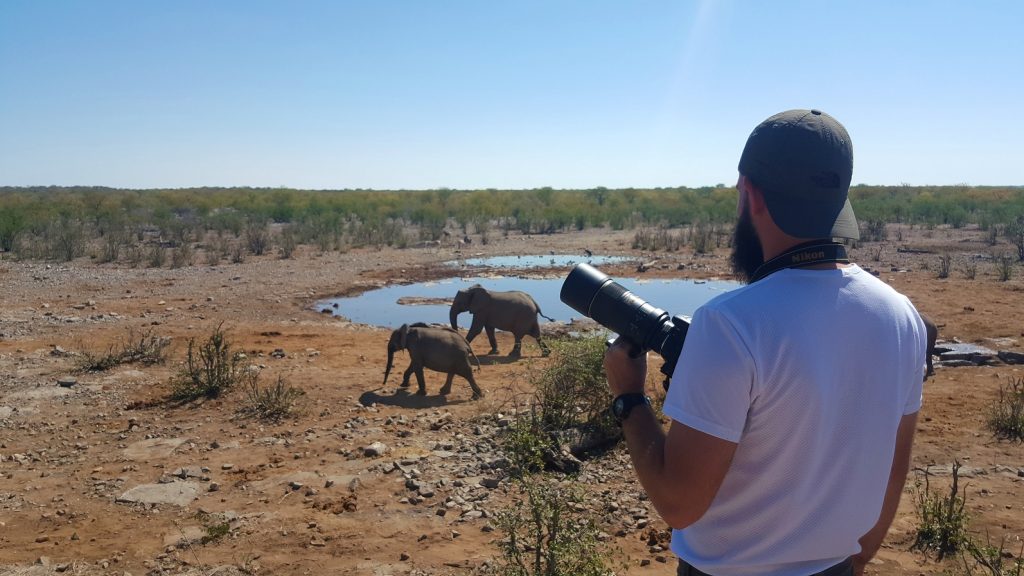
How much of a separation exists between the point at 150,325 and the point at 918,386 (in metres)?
13.6

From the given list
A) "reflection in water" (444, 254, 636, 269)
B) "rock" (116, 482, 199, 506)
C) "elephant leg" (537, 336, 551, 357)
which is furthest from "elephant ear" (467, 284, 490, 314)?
"reflection in water" (444, 254, 636, 269)

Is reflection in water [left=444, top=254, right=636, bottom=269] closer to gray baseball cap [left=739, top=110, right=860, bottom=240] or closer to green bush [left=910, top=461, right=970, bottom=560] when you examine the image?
green bush [left=910, top=461, right=970, bottom=560]

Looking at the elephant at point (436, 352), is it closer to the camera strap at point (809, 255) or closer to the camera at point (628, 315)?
the camera at point (628, 315)

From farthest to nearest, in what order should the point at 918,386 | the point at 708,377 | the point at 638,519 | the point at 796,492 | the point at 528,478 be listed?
1. the point at 638,519
2. the point at 528,478
3. the point at 918,386
4. the point at 796,492
5. the point at 708,377

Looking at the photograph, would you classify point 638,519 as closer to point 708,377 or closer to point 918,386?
point 918,386

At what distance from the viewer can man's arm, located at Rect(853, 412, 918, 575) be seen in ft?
6.47

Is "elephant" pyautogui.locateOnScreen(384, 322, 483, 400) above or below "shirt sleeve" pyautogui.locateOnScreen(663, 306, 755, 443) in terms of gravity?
below

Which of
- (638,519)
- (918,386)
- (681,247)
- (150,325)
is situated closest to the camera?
(918,386)

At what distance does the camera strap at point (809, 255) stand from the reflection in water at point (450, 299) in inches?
497

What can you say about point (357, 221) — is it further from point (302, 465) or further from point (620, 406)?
point (620, 406)

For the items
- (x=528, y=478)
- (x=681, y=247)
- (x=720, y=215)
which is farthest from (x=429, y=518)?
(x=720, y=215)

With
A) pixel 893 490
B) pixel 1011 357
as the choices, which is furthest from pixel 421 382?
pixel 1011 357

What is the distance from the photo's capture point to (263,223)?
3400 centimetres

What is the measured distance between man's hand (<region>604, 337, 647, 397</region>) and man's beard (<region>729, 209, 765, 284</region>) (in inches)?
15.0
